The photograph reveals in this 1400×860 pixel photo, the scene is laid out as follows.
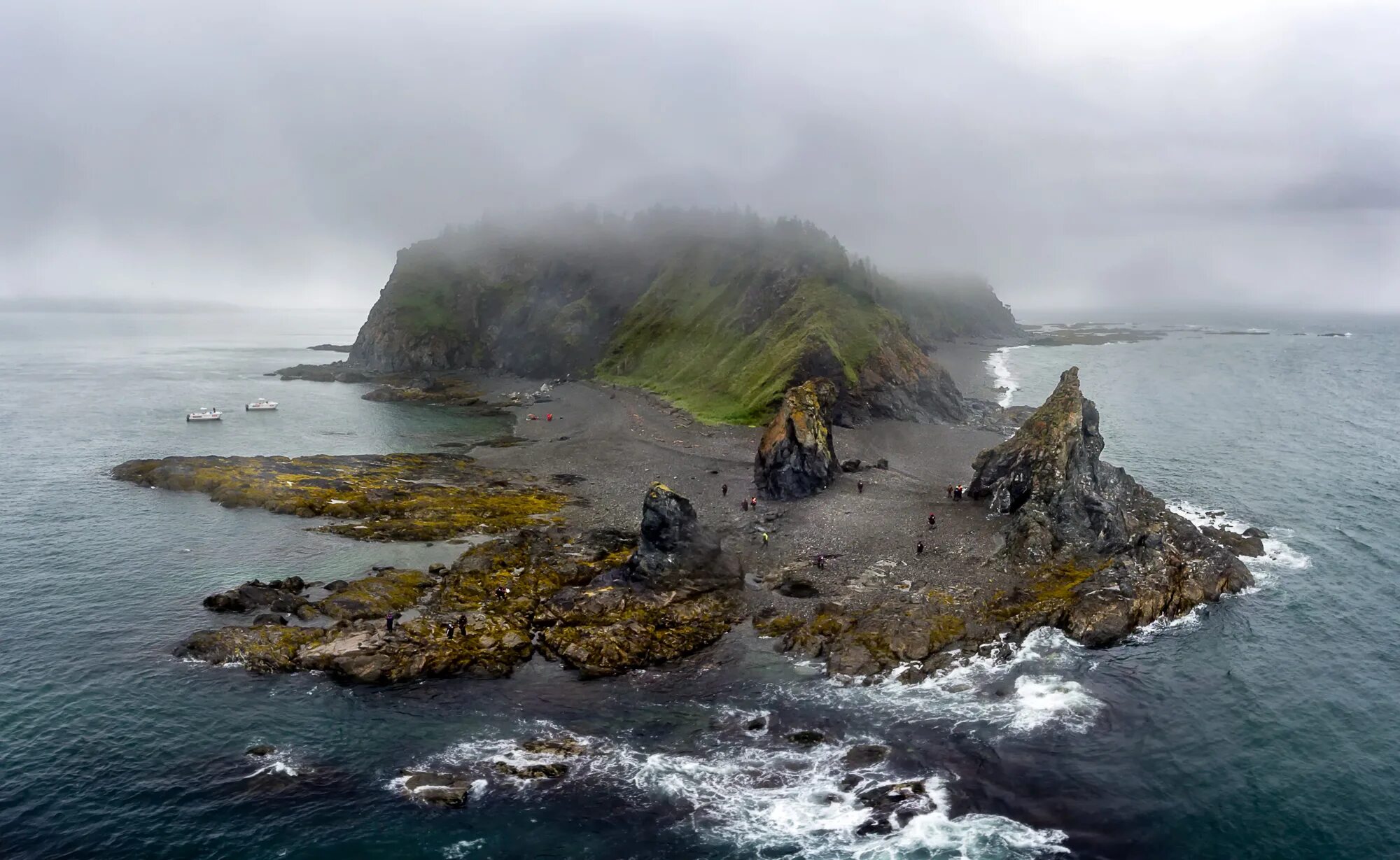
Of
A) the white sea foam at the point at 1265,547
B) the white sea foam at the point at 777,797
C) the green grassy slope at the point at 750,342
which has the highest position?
the green grassy slope at the point at 750,342

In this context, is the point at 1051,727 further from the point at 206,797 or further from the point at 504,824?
the point at 206,797

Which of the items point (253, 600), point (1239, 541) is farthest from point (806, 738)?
point (1239, 541)

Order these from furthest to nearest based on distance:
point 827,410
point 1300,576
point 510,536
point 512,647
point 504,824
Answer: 1. point 827,410
2. point 510,536
3. point 1300,576
4. point 512,647
5. point 504,824

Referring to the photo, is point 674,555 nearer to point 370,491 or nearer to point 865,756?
point 865,756

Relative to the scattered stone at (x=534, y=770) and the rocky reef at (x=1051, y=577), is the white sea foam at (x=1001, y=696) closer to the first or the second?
the rocky reef at (x=1051, y=577)

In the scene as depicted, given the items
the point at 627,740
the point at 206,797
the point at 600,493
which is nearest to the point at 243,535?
the point at 600,493

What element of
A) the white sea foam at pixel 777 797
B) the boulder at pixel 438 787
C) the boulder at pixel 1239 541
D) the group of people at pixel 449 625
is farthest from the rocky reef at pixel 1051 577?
the boulder at pixel 438 787

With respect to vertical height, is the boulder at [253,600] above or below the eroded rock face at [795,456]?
below
